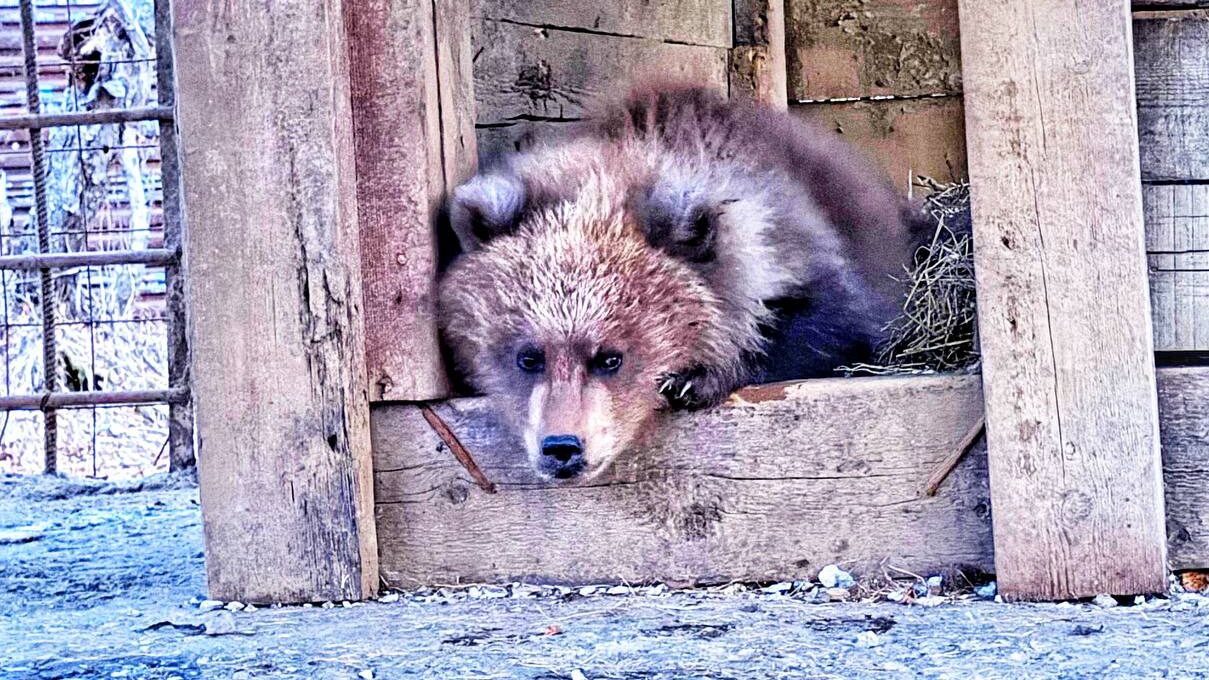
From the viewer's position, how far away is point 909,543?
3.65 metres

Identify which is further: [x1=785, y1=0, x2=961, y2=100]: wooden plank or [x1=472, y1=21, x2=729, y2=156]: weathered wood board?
[x1=785, y1=0, x2=961, y2=100]: wooden plank

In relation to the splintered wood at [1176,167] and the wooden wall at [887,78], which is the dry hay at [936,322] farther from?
the wooden wall at [887,78]

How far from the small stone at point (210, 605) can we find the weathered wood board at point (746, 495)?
41 cm

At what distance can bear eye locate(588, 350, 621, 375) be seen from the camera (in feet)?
12.5

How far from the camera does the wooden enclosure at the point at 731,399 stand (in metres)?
3.42

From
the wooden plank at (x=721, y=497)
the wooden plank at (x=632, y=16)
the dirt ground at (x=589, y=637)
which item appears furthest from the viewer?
the wooden plank at (x=632, y=16)

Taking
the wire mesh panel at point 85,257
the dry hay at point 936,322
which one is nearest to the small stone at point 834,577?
the dry hay at point 936,322

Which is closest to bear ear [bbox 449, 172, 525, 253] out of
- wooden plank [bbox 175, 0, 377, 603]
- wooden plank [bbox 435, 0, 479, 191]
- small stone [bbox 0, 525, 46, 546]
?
wooden plank [bbox 435, 0, 479, 191]

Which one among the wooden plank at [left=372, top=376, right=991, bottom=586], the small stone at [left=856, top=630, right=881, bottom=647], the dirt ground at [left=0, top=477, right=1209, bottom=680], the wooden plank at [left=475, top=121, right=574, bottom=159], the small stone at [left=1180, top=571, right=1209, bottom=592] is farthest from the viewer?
the wooden plank at [left=475, top=121, right=574, bottom=159]

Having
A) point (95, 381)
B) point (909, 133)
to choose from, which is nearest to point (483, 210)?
point (909, 133)

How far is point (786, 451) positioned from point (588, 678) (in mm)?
951

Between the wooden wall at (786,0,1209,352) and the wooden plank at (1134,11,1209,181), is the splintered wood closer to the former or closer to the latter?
the wooden plank at (1134,11,1209,181)

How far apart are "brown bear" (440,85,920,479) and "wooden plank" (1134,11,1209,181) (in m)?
0.88

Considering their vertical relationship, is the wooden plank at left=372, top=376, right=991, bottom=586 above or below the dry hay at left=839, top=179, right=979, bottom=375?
below
